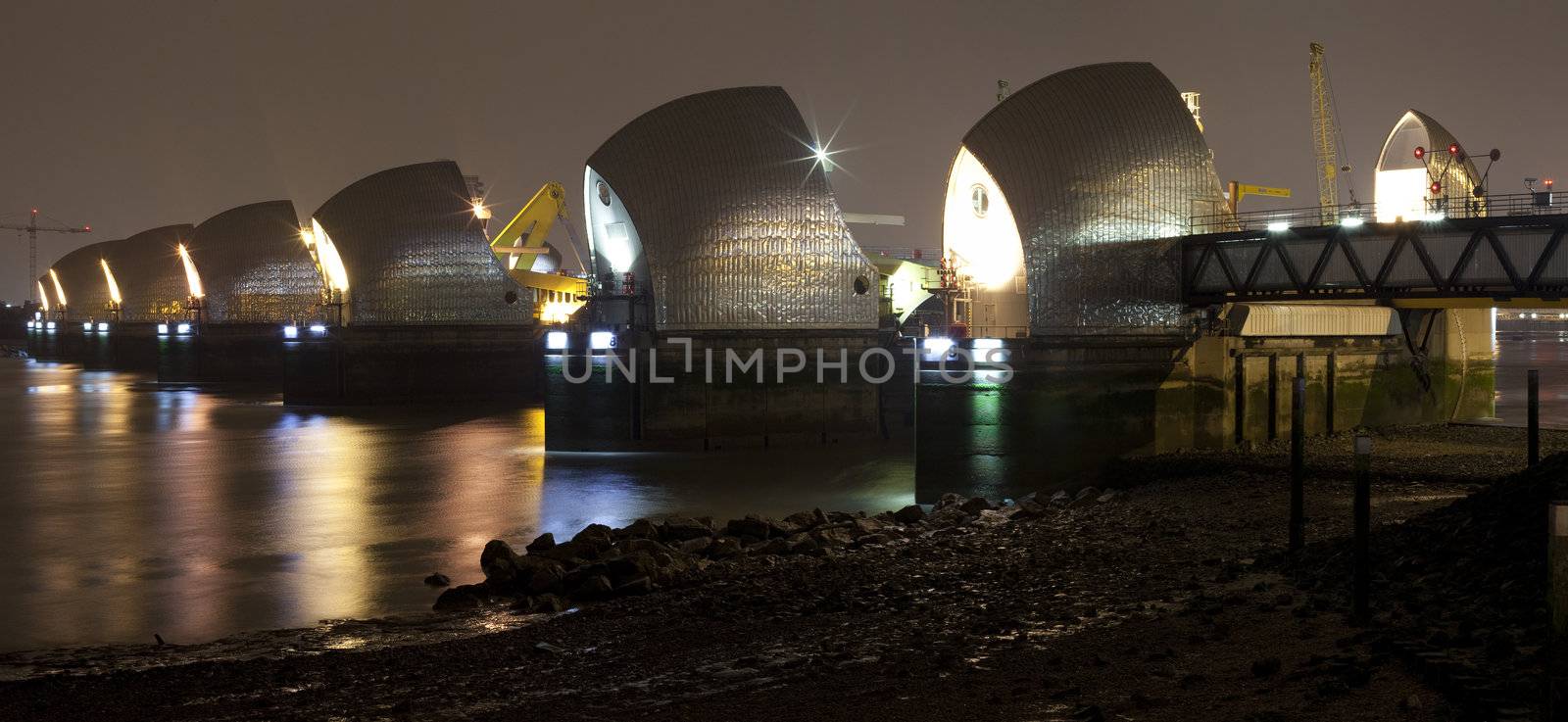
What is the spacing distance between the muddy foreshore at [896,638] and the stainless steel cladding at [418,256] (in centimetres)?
4027

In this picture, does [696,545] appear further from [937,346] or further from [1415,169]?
[1415,169]

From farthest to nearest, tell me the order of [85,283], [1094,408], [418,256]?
1. [85,283]
2. [418,256]
3. [1094,408]

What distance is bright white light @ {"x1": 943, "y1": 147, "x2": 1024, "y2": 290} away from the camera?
31.6m

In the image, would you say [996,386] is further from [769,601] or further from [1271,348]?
[769,601]

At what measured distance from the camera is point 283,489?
30.9 metres

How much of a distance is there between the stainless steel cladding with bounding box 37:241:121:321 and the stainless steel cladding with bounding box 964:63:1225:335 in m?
99.8

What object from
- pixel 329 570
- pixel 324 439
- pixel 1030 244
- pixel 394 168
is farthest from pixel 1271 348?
pixel 394 168

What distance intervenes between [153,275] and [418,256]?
162ft

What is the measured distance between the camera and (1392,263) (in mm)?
28375

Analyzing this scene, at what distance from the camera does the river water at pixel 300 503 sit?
18.3 m

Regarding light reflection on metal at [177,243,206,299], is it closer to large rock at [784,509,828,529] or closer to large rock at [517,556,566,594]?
large rock at [784,509,828,529]

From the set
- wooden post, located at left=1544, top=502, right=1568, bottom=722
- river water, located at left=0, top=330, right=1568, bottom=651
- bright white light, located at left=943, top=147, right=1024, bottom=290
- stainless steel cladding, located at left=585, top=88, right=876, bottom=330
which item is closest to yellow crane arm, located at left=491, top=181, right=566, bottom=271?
river water, located at left=0, top=330, right=1568, bottom=651

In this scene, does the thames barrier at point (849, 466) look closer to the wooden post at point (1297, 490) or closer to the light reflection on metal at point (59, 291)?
the wooden post at point (1297, 490)

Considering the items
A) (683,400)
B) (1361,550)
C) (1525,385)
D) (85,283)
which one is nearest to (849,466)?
(683,400)
